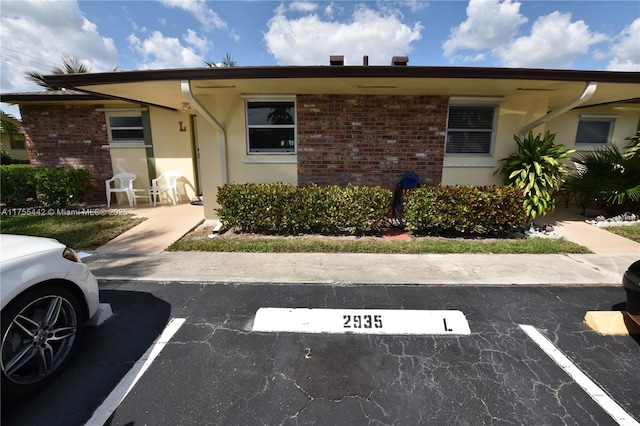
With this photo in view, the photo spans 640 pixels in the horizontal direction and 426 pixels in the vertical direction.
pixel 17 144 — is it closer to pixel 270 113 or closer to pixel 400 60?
pixel 270 113

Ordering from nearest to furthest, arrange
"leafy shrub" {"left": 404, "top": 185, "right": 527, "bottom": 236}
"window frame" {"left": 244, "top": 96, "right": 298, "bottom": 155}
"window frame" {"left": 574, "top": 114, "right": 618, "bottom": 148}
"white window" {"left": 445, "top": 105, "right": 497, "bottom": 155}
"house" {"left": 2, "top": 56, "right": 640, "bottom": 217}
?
1. "leafy shrub" {"left": 404, "top": 185, "right": 527, "bottom": 236}
2. "house" {"left": 2, "top": 56, "right": 640, "bottom": 217}
3. "window frame" {"left": 244, "top": 96, "right": 298, "bottom": 155}
4. "white window" {"left": 445, "top": 105, "right": 497, "bottom": 155}
5. "window frame" {"left": 574, "top": 114, "right": 618, "bottom": 148}

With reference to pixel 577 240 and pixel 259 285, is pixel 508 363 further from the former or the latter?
pixel 577 240

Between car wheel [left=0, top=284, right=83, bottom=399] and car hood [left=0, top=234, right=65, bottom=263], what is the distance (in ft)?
0.90

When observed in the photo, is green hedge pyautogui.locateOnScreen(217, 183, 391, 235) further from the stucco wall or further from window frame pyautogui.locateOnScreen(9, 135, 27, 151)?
window frame pyautogui.locateOnScreen(9, 135, 27, 151)

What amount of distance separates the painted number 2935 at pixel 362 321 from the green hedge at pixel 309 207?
2.82m

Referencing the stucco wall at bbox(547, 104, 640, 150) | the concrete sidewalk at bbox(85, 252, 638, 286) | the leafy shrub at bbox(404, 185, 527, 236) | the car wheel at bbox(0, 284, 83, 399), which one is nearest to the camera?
the car wheel at bbox(0, 284, 83, 399)

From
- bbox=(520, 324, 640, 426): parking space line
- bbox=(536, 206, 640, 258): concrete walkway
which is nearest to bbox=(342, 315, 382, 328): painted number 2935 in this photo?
bbox=(520, 324, 640, 426): parking space line

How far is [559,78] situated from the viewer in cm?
508

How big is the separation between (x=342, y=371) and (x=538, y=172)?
6048 millimetres

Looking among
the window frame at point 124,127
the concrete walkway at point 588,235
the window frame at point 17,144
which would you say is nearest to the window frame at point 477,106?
the concrete walkway at point 588,235

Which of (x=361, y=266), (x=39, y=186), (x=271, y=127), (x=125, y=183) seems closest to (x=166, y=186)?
(x=125, y=183)

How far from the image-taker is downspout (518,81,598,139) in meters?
5.21

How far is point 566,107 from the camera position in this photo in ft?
18.6

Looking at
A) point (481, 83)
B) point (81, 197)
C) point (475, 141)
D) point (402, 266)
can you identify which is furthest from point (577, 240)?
point (81, 197)
